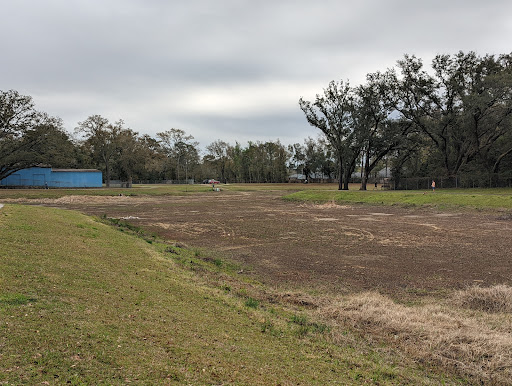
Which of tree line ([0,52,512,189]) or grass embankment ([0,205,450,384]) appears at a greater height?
tree line ([0,52,512,189])

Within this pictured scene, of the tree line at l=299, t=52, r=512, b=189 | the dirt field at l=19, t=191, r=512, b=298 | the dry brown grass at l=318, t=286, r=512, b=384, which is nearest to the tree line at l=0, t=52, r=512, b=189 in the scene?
the tree line at l=299, t=52, r=512, b=189

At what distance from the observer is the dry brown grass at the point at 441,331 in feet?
16.4

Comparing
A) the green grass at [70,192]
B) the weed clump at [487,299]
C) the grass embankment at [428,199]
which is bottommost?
the weed clump at [487,299]

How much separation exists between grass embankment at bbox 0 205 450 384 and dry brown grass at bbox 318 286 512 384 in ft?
1.94

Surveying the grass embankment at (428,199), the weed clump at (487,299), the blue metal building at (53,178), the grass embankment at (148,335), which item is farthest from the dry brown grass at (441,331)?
the blue metal building at (53,178)

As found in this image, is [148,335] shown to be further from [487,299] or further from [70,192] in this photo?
[70,192]

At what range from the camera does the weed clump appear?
7324mm

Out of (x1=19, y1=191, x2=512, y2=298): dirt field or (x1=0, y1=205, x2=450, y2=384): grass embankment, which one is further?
(x1=19, y1=191, x2=512, y2=298): dirt field

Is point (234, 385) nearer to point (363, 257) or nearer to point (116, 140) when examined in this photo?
point (363, 257)

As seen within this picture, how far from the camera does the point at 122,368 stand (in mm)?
3674

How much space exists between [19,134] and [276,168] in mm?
77431

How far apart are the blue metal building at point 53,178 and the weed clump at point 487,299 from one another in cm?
7468

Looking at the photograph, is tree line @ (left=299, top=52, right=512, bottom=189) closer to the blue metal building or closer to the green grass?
the green grass

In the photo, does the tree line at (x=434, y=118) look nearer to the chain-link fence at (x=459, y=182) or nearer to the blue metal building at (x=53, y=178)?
the chain-link fence at (x=459, y=182)
